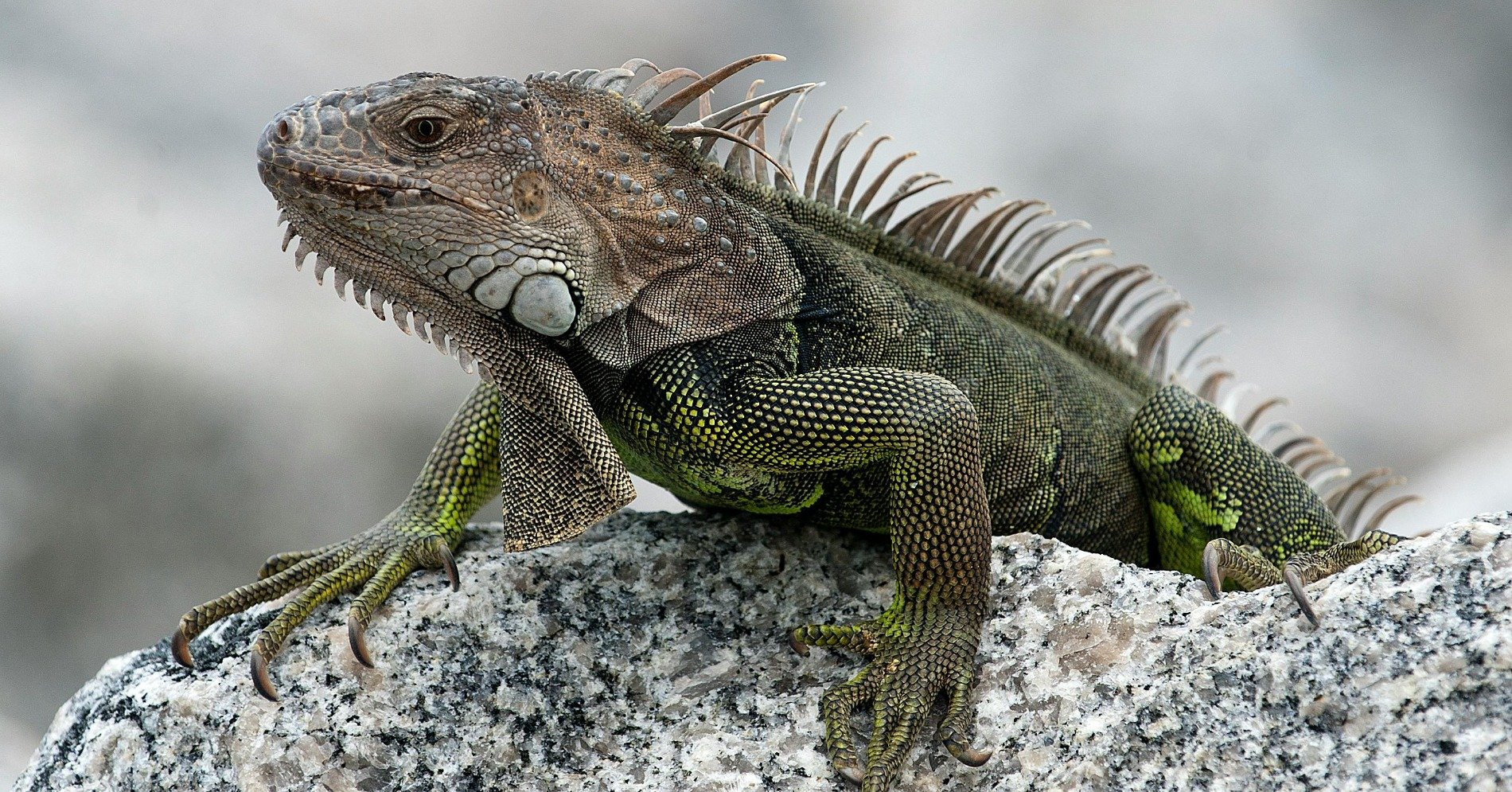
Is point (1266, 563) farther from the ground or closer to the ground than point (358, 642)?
farther from the ground

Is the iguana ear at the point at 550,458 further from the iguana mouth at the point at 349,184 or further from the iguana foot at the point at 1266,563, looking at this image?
the iguana foot at the point at 1266,563

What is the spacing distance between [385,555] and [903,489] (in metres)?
1.60

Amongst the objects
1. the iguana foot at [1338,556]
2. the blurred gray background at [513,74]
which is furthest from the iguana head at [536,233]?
the blurred gray background at [513,74]

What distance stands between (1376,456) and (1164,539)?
293 inches

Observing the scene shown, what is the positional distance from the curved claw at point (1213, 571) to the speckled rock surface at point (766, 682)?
50 mm

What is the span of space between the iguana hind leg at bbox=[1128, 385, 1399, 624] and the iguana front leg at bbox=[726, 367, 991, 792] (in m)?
1.08

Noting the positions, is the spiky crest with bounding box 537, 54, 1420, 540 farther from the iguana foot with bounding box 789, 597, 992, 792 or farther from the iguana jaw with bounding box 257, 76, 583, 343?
the iguana foot with bounding box 789, 597, 992, 792

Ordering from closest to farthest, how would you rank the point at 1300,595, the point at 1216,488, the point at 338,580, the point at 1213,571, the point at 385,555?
the point at 1300,595, the point at 1213,571, the point at 338,580, the point at 385,555, the point at 1216,488

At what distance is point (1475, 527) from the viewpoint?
2.50 meters

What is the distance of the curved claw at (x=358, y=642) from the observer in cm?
319

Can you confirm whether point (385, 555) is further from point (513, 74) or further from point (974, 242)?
point (513, 74)

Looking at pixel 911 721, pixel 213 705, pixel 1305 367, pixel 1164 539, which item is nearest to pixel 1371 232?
pixel 1305 367

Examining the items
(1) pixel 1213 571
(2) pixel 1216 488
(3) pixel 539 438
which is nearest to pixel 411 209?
(3) pixel 539 438

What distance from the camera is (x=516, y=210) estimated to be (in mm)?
3117
